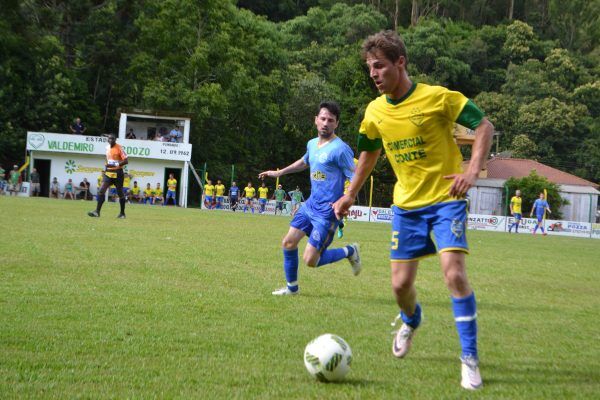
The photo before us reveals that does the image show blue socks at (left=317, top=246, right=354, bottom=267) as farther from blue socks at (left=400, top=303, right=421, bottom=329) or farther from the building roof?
the building roof

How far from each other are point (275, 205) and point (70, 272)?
3478cm

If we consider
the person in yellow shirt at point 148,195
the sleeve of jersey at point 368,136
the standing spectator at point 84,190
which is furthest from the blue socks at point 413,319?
the standing spectator at point 84,190

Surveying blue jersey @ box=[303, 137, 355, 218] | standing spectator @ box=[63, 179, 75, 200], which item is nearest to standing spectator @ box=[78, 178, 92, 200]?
standing spectator @ box=[63, 179, 75, 200]

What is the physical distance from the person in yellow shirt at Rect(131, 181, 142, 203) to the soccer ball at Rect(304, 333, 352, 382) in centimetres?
4007

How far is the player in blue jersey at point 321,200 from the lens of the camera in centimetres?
831

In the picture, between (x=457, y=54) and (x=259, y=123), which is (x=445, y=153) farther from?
(x=457, y=54)

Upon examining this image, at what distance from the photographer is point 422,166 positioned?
5156 millimetres

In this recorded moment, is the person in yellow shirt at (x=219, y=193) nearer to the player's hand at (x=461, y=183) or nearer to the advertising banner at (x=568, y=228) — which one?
the advertising banner at (x=568, y=228)

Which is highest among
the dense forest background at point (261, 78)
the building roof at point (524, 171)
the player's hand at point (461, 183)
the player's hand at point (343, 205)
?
the dense forest background at point (261, 78)

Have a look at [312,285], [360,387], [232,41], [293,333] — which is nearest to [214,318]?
[293,333]

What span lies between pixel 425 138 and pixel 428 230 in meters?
0.63

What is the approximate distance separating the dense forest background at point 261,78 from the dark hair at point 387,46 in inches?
1311

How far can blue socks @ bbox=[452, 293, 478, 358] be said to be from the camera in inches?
184

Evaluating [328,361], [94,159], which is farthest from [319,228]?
[94,159]
